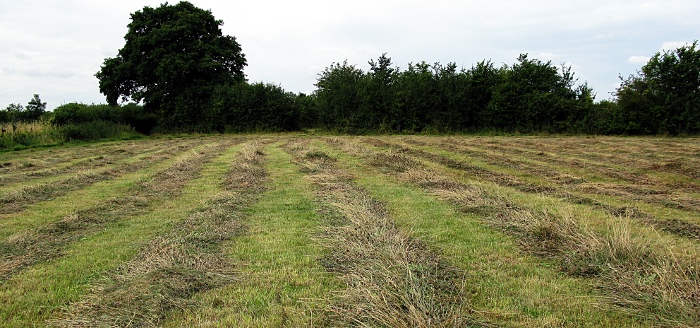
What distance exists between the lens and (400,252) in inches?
155

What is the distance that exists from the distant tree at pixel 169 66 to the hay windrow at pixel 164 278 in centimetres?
→ 2532

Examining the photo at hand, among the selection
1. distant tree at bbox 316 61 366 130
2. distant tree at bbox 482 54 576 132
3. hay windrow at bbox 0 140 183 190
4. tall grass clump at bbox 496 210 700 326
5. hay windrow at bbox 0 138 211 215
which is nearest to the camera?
tall grass clump at bbox 496 210 700 326

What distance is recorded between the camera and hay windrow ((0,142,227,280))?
4.35 m

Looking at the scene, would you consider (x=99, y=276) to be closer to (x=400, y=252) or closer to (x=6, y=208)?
(x=400, y=252)

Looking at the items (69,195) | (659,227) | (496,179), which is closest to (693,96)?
(496,179)

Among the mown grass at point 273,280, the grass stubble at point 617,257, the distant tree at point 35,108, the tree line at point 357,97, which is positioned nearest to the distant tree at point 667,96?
the tree line at point 357,97

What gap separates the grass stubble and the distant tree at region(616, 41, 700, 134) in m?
20.5

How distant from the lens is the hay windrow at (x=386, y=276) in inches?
110

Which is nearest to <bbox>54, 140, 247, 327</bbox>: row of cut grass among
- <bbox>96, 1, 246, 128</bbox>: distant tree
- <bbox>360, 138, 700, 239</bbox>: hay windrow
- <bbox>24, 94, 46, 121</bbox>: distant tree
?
<bbox>360, 138, 700, 239</bbox>: hay windrow

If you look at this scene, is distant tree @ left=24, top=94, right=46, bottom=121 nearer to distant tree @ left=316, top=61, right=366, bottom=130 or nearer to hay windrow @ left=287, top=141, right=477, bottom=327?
distant tree @ left=316, top=61, right=366, bottom=130

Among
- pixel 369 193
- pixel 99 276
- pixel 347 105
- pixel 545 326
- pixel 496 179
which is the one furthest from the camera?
pixel 347 105

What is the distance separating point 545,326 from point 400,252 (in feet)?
4.50

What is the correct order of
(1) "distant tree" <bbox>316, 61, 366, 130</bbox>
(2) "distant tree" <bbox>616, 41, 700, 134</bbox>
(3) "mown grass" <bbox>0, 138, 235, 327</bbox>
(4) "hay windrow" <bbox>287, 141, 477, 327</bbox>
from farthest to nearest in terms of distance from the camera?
1. (1) "distant tree" <bbox>316, 61, 366, 130</bbox>
2. (2) "distant tree" <bbox>616, 41, 700, 134</bbox>
3. (3) "mown grass" <bbox>0, 138, 235, 327</bbox>
4. (4) "hay windrow" <bbox>287, 141, 477, 327</bbox>

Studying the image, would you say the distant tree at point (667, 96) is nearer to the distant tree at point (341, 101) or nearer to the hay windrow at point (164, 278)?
the distant tree at point (341, 101)
